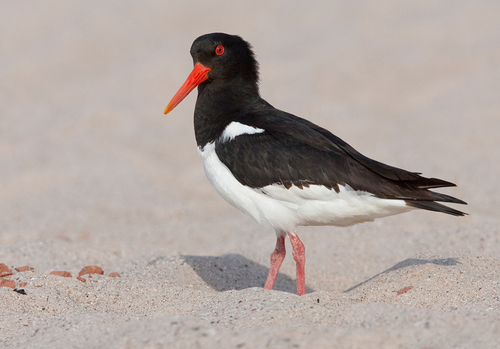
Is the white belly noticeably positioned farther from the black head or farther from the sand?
the black head

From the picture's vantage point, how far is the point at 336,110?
41.9ft

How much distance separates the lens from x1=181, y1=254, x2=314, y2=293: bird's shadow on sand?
583cm

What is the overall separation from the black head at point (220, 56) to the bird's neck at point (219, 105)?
0.30 feet

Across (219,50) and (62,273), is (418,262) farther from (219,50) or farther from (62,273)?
(62,273)

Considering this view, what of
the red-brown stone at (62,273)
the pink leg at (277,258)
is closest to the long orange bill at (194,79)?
the pink leg at (277,258)

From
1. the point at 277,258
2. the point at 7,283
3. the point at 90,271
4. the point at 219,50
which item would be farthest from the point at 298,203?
the point at 7,283

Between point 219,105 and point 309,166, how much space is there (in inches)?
45.5

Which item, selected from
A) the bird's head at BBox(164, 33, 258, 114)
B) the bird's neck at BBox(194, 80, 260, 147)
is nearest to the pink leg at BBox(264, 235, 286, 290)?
the bird's neck at BBox(194, 80, 260, 147)

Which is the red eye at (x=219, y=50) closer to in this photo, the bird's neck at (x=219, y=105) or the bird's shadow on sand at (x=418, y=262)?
the bird's neck at (x=219, y=105)

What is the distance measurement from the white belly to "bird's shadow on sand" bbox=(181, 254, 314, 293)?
118cm

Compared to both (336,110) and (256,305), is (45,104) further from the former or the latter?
(256,305)

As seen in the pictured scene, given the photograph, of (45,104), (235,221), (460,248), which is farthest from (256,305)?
(45,104)

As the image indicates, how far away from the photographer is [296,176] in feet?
15.3

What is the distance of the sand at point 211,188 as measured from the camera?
3.68 m
